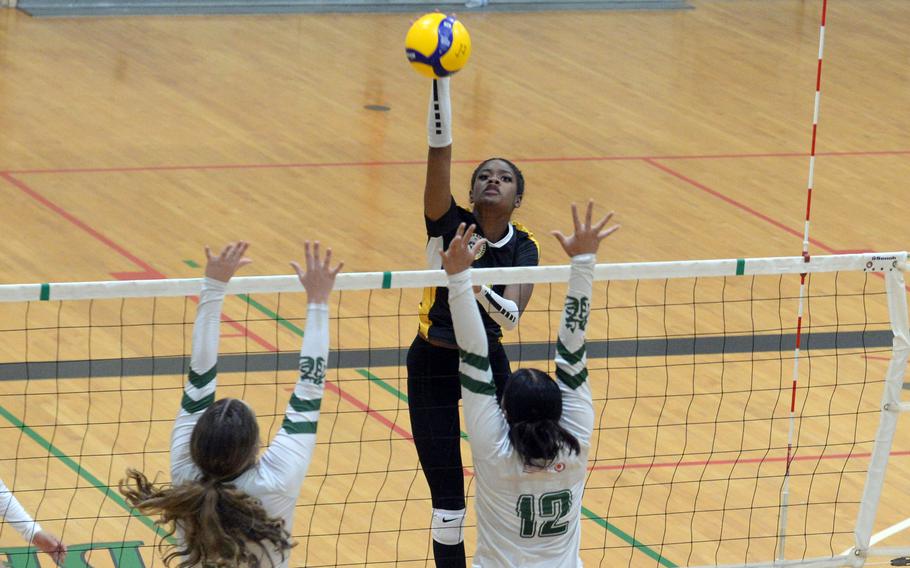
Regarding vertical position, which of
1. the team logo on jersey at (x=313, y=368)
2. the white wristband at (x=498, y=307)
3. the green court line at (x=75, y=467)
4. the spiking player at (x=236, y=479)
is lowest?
the green court line at (x=75, y=467)

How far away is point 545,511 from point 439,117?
1.58m

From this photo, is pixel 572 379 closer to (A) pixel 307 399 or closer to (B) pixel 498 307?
(A) pixel 307 399

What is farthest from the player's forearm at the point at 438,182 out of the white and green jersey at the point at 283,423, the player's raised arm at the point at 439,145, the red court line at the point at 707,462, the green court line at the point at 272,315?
the green court line at the point at 272,315

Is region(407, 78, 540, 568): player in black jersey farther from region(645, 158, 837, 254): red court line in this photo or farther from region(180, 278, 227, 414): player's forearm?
region(645, 158, 837, 254): red court line

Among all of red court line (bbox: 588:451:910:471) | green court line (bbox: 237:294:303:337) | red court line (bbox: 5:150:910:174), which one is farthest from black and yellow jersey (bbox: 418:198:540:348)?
red court line (bbox: 5:150:910:174)

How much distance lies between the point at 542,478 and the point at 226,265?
105 cm

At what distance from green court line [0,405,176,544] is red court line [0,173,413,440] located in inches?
58.8

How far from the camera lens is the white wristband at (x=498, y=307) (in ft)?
17.3

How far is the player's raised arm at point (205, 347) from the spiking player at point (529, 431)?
605mm

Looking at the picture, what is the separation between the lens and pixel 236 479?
3793mm

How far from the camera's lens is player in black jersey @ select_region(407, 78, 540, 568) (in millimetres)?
5516

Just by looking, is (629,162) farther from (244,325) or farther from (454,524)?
(454,524)

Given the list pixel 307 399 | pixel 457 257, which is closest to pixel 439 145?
pixel 457 257

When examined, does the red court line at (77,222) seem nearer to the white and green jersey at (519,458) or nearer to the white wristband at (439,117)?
the white wristband at (439,117)
